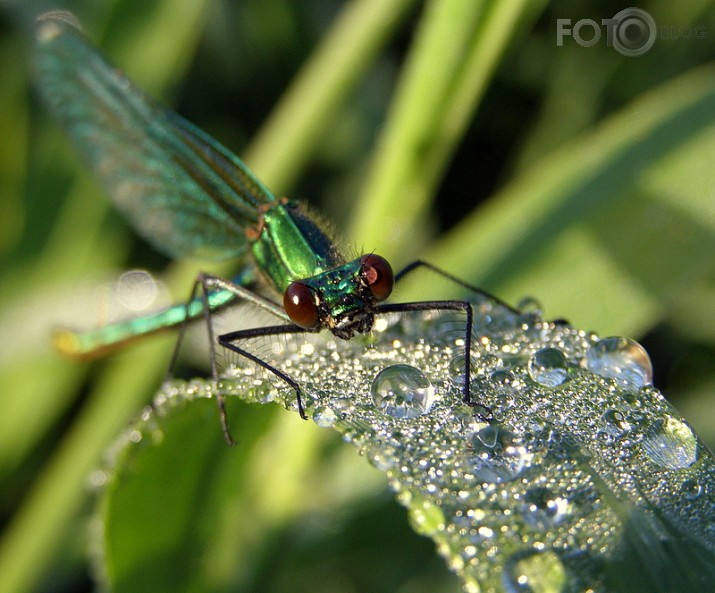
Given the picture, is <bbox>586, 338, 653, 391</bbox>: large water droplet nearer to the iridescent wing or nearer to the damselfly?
the damselfly

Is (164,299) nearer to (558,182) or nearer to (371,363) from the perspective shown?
(558,182)

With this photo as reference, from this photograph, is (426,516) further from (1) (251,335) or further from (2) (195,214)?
(2) (195,214)

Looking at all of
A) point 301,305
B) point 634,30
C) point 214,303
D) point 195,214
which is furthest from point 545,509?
point 634,30

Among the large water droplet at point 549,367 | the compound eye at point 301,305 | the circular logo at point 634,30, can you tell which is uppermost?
the circular logo at point 634,30

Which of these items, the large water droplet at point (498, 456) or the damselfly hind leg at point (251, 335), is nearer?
the large water droplet at point (498, 456)

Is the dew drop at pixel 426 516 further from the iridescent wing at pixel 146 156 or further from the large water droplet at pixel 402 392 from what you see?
the iridescent wing at pixel 146 156

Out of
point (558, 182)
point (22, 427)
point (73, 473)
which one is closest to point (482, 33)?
point (558, 182)

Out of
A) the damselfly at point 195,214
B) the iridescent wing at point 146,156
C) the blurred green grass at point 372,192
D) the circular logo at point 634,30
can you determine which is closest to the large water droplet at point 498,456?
the damselfly at point 195,214
